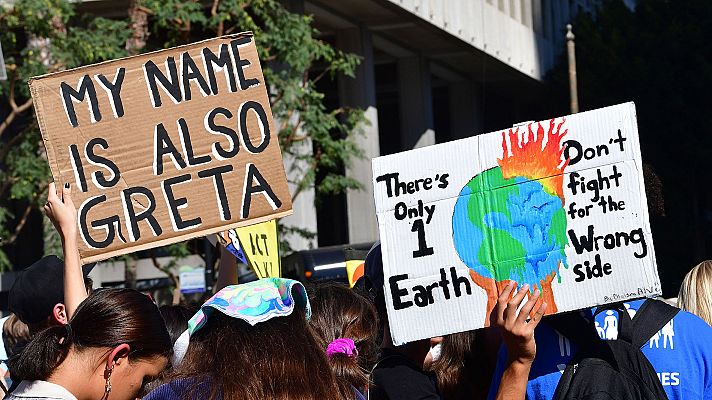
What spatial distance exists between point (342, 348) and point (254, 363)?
59 centimetres

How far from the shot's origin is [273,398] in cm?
279

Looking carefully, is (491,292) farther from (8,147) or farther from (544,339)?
(8,147)

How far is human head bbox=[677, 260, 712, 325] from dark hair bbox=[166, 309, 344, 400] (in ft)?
7.49

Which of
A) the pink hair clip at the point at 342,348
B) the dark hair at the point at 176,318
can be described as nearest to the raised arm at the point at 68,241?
the dark hair at the point at 176,318

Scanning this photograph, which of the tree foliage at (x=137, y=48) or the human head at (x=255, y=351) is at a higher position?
the tree foliage at (x=137, y=48)

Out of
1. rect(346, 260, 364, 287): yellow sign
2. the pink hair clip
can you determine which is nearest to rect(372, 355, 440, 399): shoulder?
the pink hair clip

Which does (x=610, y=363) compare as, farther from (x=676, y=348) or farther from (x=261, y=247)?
(x=261, y=247)

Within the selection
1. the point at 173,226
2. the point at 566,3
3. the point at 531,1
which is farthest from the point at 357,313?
the point at 566,3

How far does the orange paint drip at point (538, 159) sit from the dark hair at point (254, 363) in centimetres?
115

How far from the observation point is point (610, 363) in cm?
362

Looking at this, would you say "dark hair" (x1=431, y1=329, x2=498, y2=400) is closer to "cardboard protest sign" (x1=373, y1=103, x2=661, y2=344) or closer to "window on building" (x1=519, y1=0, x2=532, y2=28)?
"cardboard protest sign" (x1=373, y1=103, x2=661, y2=344)

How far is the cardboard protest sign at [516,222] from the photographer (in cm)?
371

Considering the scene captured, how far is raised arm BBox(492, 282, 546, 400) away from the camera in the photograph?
3457 mm

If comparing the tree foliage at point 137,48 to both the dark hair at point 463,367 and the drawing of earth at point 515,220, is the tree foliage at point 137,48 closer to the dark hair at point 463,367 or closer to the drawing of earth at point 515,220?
the dark hair at point 463,367
